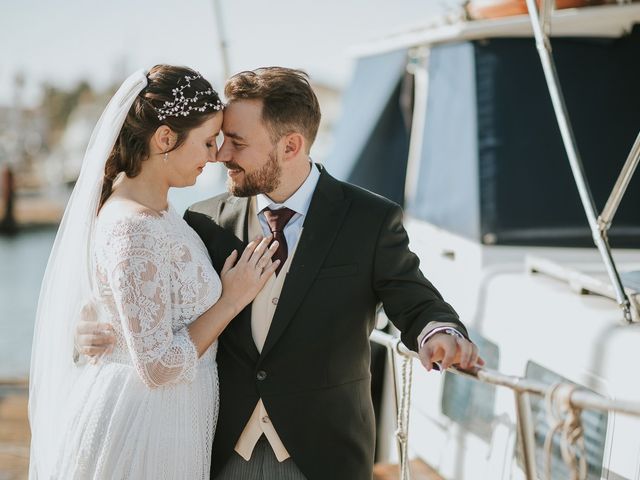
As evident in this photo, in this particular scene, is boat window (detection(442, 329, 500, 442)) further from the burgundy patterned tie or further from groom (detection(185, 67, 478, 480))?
the burgundy patterned tie

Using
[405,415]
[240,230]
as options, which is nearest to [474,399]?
[405,415]

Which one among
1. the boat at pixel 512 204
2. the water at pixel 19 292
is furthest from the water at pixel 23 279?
the boat at pixel 512 204

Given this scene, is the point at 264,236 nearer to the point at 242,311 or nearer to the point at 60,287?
the point at 242,311

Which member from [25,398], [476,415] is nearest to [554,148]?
[476,415]

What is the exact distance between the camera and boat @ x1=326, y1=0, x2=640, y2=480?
273cm

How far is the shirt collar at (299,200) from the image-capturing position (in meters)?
2.57

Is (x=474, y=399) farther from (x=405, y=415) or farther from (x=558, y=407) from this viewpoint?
(x=558, y=407)

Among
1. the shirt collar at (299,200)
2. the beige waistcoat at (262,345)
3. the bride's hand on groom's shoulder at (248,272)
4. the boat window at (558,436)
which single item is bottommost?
the boat window at (558,436)

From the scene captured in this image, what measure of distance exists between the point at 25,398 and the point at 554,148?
4.36m

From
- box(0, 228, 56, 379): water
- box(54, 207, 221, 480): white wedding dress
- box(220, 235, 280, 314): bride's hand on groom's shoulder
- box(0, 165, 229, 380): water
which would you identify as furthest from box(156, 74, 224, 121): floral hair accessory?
box(0, 228, 56, 379): water

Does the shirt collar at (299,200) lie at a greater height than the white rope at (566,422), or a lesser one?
greater

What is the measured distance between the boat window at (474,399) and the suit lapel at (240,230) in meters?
1.09

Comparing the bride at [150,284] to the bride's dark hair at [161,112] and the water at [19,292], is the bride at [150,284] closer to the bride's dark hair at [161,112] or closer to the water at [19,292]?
the bride's dark hair at [161,112]

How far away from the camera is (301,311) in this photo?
7.90 ft
